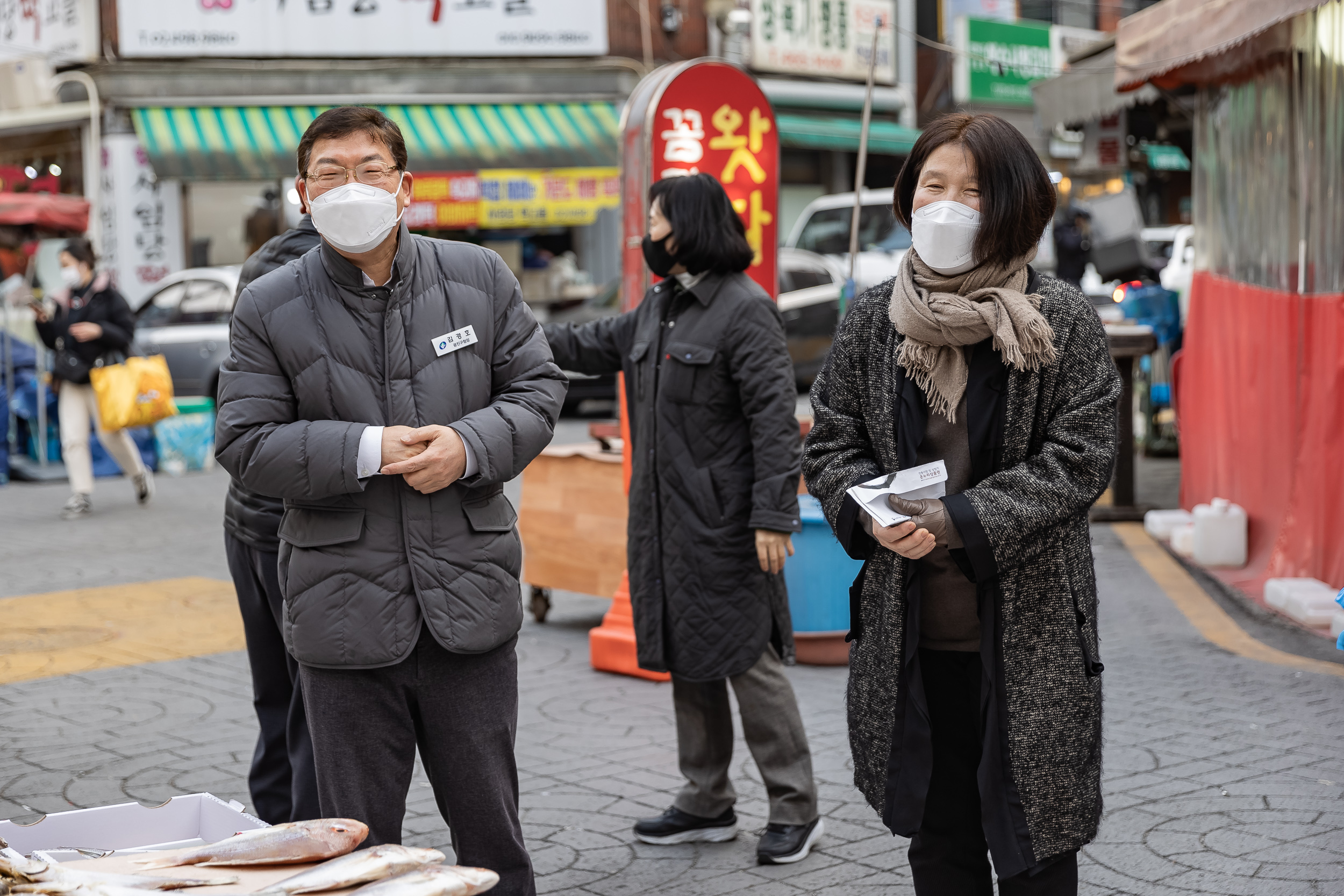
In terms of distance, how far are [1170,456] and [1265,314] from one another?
5.47 metres

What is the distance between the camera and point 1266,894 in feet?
12.2

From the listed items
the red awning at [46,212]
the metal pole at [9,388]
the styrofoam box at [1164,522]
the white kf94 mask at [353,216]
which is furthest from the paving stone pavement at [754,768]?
the red awning at [46,212]

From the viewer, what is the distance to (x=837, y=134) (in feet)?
78.0

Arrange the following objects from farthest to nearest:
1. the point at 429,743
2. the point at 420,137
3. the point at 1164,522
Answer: the point at 420,137, the point at 1164,522, the point at 429,743

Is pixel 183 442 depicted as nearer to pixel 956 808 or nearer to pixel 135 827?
pixel 135 827

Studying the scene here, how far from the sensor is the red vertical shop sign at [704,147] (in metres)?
6.07

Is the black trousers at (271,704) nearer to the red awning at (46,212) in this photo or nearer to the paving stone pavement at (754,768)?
the paving stone pavement at (754,768)

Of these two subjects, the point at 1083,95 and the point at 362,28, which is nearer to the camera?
the point at 1083,95

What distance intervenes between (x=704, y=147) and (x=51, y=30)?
17285mm

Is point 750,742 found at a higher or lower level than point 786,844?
higher

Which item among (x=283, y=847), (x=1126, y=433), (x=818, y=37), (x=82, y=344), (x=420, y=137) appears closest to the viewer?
(x=283, y=847)

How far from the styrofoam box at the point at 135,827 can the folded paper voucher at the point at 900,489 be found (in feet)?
4.08

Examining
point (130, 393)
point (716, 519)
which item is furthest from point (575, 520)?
point (130, 393)

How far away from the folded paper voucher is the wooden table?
710 centimetres
